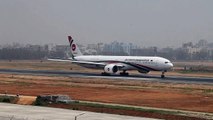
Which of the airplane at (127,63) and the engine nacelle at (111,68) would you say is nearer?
the airplane at (127,63)

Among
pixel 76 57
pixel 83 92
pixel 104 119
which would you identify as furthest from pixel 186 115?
pixel 76 57

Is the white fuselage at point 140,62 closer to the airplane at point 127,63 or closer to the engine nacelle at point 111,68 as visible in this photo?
the airplane at point 127,63

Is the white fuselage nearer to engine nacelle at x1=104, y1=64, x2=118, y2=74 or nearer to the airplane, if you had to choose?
the airplane

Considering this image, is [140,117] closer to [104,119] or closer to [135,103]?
[104,119]

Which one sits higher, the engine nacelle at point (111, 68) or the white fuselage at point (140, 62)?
the white fuselage at point (140, 62)

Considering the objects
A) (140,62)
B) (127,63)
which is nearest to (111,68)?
(127,63)

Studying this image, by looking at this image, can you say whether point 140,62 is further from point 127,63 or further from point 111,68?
point 111,68

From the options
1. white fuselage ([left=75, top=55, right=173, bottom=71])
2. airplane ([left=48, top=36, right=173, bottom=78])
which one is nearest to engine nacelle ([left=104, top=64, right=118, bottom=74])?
airplane ([left=48, top=36, right=173, bottom=78])

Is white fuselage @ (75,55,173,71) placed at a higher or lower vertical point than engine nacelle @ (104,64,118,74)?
higher

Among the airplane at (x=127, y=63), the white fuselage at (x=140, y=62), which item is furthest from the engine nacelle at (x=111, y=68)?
the white fuselage at (x=140, y=62)

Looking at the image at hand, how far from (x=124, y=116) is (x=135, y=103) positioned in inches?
393

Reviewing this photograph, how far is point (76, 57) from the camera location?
325ft

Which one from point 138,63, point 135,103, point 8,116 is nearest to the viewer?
point 8,116

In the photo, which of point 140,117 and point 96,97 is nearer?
point 140,117
